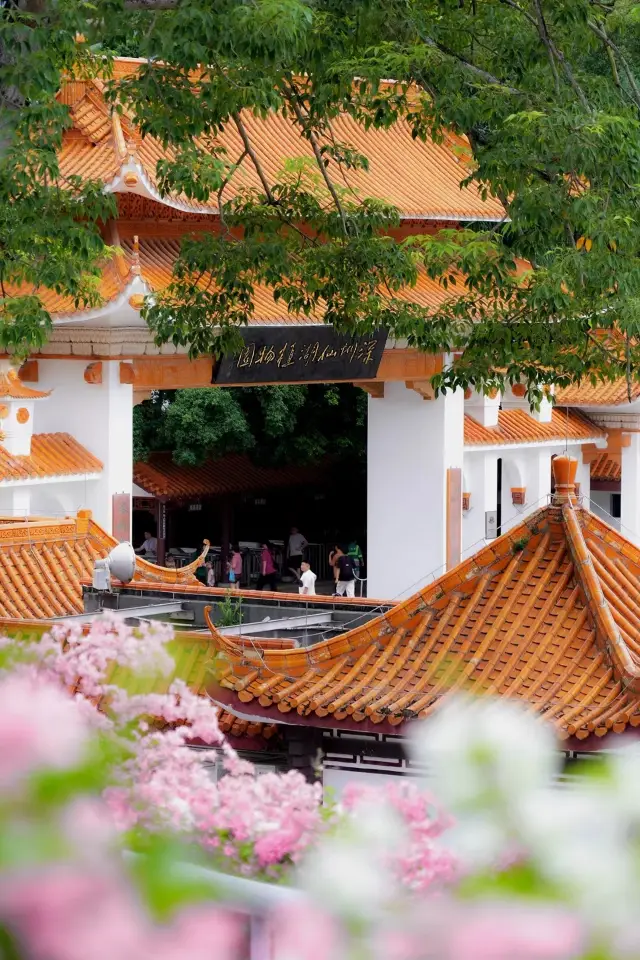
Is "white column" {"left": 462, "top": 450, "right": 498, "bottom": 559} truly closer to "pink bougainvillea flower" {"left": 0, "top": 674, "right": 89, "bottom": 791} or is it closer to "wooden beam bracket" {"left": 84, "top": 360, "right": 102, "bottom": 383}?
"wooden beam bracket" {"left": 84, "top": 360, "right": 102, "bottom": 383}

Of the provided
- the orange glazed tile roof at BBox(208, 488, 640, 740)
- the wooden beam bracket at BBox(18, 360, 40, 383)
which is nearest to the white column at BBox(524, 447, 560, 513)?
the wooden beam bracket at BBox(18, 360, 40, 383)

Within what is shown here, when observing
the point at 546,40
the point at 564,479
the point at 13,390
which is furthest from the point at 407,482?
the point at 564,479

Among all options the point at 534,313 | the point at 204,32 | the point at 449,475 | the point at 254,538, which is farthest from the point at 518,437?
the point at 204,32

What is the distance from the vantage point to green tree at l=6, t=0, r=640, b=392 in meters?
7.82

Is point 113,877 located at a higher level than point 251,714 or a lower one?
higher

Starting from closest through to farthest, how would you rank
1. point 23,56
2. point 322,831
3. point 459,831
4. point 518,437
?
point 459,831 → point 322,831 → point 23,56 → point 518,437

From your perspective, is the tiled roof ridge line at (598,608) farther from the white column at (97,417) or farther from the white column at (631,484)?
the white column at (631,484)

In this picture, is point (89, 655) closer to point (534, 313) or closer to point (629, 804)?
point (629, 804)

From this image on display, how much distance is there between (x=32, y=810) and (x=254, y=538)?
963 inches

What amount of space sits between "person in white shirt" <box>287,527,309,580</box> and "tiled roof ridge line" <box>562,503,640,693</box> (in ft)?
57.5

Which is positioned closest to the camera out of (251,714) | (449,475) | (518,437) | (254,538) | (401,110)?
(251,714)

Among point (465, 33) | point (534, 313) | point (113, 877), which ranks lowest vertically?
point (113, 877)

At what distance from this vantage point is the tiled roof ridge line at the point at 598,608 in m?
6.26

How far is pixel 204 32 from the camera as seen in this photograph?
761 centimetres
